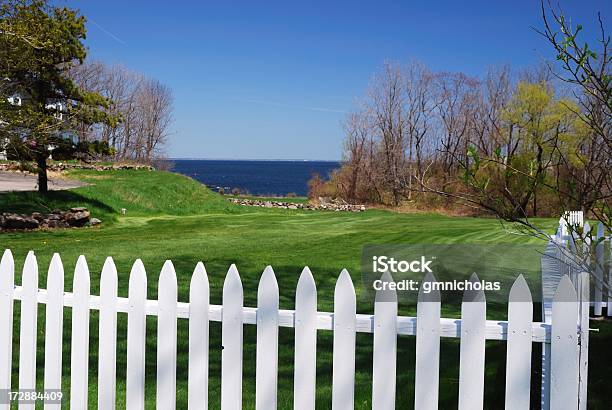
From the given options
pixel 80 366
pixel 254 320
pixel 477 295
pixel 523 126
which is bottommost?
pixel 80 366

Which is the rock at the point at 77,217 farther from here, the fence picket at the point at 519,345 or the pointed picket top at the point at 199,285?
the fence picket at the point at 519,345

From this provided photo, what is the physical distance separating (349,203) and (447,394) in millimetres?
30509

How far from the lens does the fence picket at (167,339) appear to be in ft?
10.8

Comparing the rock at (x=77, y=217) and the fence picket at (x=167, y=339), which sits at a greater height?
the fence picket at (x=167, y=339)

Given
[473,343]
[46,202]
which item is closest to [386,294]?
[473,343]

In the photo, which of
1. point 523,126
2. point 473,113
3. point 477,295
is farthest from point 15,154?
point 473,113

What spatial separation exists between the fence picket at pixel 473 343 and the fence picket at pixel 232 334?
1.08 meters

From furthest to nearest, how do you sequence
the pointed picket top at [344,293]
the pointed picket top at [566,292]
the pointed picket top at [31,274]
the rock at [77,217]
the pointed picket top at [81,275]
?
the rock at [77,217] < the pointed picket top at [31,274] < the pointed picket top at [81,275] < the pointed picket top at [344,293] < the pointed picket top at [566,292]

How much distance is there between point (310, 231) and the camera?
17359 mm

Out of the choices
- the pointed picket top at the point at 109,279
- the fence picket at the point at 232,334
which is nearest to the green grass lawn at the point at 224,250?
the fence picket at the point at 232,334

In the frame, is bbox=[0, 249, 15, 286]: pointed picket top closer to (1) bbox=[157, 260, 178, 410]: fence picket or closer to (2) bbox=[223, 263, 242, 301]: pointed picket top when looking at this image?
(1) bbox=[157, 260, 178, 410]: fence picket

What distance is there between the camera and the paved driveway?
2295 cm

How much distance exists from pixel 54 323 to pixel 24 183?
23.6m

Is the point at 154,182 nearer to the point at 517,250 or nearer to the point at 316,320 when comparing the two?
the point at 517,250
